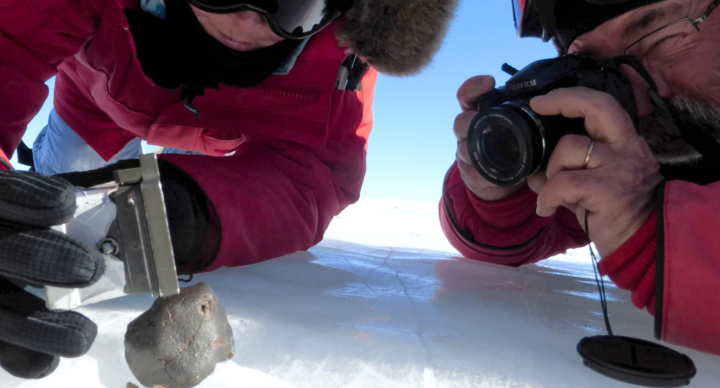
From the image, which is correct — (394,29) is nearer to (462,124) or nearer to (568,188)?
(462,124)

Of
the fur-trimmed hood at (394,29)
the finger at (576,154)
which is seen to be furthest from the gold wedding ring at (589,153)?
the fur-trimmed hood at (394,29)

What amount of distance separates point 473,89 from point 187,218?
61 centimetres

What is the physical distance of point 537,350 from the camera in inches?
21.0

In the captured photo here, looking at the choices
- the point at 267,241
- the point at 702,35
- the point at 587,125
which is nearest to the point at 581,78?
the point at 587,125

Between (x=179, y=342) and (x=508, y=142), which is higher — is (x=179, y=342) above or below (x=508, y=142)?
below

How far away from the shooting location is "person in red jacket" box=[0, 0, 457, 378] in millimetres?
759

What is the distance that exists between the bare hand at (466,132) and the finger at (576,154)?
206mm

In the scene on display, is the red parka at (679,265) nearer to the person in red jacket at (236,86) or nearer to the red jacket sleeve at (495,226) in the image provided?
the red jacket sleeve at (495,226)

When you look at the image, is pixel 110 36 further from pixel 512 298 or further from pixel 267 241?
pixel 512 298

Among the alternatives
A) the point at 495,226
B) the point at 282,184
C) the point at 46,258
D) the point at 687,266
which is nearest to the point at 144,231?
the point at 46,258

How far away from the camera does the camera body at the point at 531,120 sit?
0.67 metres

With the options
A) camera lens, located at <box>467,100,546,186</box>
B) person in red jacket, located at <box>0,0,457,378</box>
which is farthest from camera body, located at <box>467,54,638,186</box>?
person in red jacket, located at <box>0,0,457,378</box>

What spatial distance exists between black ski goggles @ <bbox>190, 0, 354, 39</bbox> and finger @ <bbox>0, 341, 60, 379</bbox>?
2.14ft

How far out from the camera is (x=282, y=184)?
0.90 m
